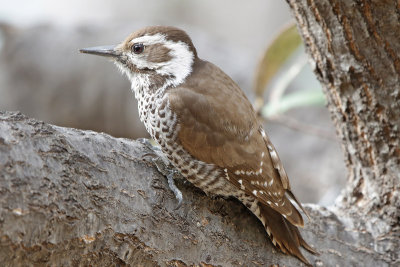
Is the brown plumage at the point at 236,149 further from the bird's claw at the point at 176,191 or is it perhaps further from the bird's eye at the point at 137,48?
the bird's eye at the point at 137,48

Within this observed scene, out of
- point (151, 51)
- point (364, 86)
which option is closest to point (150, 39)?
point (151, 51)

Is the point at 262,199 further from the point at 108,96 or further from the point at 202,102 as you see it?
the point at 108,96

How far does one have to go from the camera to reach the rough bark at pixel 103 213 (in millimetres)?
1472

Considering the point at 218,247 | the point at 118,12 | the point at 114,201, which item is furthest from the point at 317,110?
the point at 118,12

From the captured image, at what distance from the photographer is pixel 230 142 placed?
6.63ft

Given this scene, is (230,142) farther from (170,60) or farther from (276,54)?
(276,54)

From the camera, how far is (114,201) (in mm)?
1664

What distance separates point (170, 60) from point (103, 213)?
92 cm

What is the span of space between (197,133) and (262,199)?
1.11 ft

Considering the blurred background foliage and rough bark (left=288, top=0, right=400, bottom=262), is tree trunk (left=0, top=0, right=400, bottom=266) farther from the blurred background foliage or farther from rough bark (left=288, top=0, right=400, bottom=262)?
the blurred background foliage

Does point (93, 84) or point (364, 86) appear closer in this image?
point (364, 86)

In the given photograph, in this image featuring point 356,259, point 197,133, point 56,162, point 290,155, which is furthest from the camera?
point 290,155

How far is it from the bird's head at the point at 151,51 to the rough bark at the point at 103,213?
527 millimetres

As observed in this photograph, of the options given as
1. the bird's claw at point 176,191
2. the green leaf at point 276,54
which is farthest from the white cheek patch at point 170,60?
the green leaf at point 276,54
